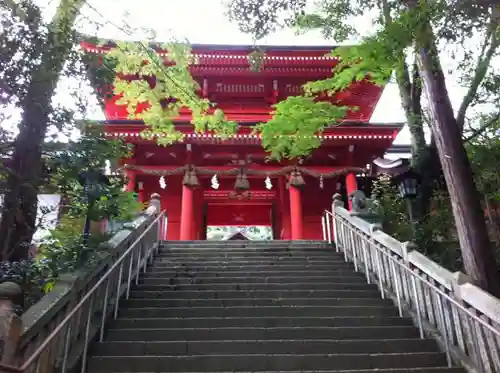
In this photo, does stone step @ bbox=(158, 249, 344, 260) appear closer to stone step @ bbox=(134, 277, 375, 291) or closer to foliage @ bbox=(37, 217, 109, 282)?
stone step @ bbox=(134, 277, 375, 291)

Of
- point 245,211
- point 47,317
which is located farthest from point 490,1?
point 245,211

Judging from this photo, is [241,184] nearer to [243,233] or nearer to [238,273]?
[238,273]

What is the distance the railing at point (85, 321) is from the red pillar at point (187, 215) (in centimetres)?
393

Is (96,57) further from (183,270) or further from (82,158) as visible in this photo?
(183,270)

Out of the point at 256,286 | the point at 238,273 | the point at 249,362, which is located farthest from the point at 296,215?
the point at 249,362

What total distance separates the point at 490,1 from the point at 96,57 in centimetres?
440

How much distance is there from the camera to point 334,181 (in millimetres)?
14109

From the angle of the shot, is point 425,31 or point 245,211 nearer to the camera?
point 425,31

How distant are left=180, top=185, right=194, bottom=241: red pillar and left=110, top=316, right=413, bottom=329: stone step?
625cm

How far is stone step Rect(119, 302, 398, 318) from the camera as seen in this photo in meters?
5.68

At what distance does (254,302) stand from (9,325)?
337 cm

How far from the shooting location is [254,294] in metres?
6.34

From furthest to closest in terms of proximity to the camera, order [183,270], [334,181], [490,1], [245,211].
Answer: [245,211]
[334,181]
[183,270]
[490,1]

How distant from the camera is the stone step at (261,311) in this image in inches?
224
